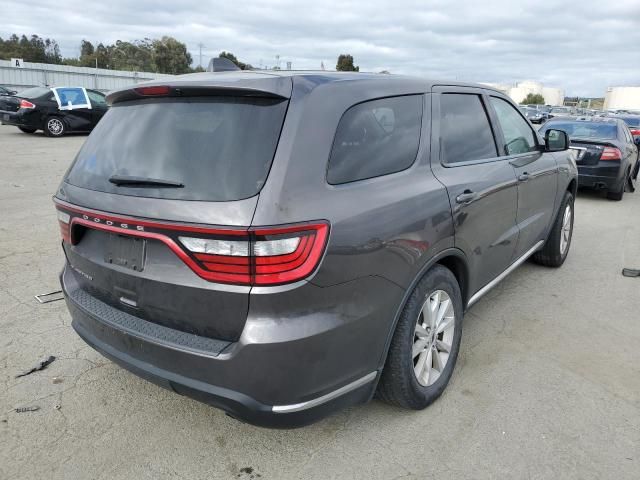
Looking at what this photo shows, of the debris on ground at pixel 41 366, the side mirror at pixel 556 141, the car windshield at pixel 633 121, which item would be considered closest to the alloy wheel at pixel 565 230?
the side mirror at pixel 556 141

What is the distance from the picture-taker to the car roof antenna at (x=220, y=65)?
10.2 ft

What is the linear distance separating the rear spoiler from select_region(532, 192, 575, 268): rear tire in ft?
12.2

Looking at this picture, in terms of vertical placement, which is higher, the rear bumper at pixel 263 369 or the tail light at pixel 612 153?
the tail light at pixel 612 153

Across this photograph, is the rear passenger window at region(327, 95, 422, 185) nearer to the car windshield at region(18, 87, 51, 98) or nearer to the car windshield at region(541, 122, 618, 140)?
the car windshield at region(541, 122, 618, 140)

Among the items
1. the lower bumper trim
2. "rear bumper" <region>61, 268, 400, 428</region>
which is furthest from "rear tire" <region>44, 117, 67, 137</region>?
the lower bumper trim

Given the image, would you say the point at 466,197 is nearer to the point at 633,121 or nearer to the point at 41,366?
the point at 41,366

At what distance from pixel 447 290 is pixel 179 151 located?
1.63 metres

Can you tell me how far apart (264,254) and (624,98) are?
4456 inches

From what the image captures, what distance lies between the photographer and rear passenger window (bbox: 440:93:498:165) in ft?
10.0

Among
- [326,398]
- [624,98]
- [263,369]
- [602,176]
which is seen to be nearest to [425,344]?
[326,398]

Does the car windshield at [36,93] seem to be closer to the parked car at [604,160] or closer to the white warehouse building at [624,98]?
the parked car at [604,160]

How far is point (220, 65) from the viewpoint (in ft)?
10.4

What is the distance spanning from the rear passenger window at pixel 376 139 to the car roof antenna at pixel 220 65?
1.06 metres

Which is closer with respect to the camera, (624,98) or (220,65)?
(220,65)
